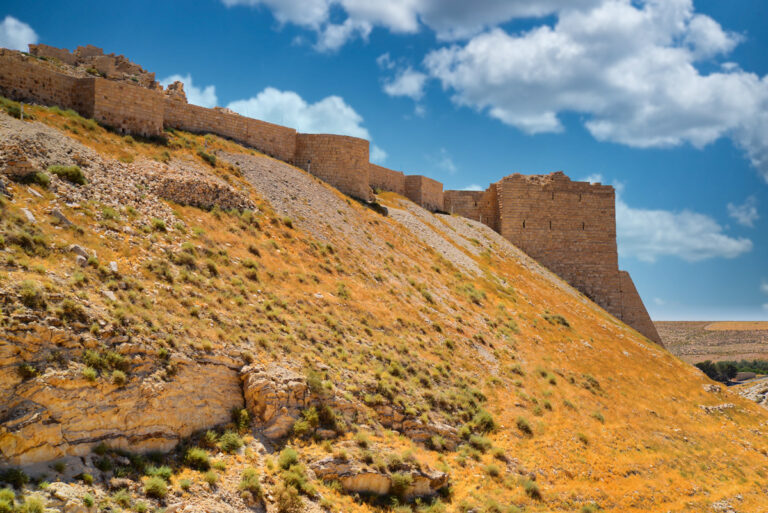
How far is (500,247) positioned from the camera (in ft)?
122

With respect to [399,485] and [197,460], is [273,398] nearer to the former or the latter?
[197,460]

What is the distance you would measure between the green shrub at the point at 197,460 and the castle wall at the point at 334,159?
20.5 metres

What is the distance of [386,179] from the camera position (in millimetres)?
37250

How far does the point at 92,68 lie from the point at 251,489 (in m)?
21.9

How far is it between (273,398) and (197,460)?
226 centimetres

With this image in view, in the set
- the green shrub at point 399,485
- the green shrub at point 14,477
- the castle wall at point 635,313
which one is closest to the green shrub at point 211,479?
the green shrub at point 14,477

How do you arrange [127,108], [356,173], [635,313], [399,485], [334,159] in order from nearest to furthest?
1. [399,485]
2. [127,108]
3. [334,159]
4. [356,173]
5. [635,313]

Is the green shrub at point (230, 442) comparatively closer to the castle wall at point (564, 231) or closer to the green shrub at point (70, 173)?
the green shrub at point (70, 173)

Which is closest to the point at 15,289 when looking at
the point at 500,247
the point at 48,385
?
the point at 48,385

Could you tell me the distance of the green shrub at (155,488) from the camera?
947cm

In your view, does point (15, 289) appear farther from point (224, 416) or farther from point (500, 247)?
point (500, 247)

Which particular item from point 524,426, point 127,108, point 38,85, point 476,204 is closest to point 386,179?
point 476,204

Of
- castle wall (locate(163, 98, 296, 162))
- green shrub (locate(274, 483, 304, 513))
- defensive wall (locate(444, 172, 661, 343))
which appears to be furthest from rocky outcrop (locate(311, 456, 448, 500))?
defensive wall (locate(444, 172, 661, 343))

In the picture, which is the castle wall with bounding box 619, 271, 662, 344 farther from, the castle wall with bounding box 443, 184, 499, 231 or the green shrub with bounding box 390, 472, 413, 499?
the green shrub with bounding box 390, 472, 413, 499
